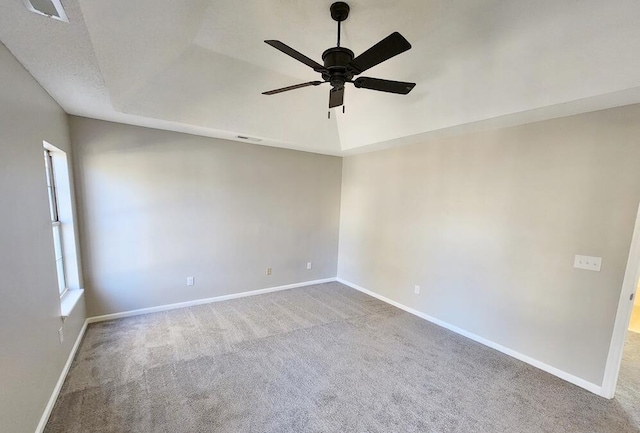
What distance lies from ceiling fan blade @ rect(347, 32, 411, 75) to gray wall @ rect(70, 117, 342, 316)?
8.59 ft

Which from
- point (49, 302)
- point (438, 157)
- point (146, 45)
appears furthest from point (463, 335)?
point (146, 45)

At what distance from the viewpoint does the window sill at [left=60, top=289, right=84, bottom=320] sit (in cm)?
242

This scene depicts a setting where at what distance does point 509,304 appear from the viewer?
9.41 feet

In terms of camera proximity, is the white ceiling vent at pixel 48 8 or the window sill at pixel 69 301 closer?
the white ceiling vent at pixel 48 8

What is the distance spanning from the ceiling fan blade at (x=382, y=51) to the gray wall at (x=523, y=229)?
1.96 meters

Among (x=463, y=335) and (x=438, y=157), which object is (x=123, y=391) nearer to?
(x=463, y=335)

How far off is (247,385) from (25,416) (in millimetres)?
1345

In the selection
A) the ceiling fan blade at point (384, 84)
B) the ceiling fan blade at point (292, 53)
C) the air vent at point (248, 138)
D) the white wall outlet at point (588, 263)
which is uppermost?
the ceiling fan blade at point (292, 53)

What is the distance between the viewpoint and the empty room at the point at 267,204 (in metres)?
1.79

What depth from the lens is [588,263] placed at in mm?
2357

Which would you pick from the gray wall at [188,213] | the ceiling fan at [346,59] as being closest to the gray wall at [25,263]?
the gray wall at [188,213]

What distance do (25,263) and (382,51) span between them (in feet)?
8.72

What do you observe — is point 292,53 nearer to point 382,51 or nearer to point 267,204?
point 382,51

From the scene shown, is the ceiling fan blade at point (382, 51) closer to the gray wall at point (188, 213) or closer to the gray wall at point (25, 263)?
the gray wall at point (25, 263)
